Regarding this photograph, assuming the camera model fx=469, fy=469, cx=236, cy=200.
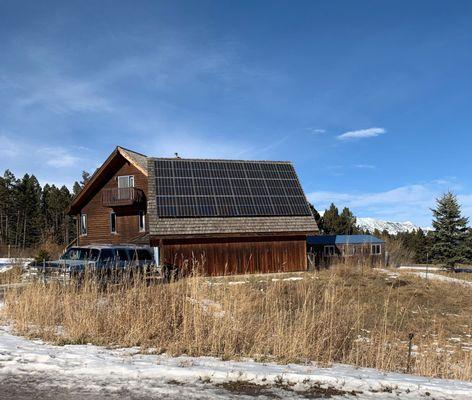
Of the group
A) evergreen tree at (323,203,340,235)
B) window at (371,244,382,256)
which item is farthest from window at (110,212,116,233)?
evergreen tree at (323,203,340,235)

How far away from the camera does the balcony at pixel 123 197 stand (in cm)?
3100

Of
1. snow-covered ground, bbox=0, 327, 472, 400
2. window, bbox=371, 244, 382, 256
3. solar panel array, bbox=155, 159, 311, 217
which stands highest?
solar panel array, bbox=155, 159, 311, 217

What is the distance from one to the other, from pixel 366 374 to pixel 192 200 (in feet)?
69.9

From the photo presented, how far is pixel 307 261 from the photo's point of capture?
2886 centimetres

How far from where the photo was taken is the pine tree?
36.9m

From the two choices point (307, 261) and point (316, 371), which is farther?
point (307, 261)

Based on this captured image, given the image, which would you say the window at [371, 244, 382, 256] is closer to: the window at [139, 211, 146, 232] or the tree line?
the window at [139, 211, 146, 232]

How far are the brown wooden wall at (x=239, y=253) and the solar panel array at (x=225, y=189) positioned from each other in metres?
1.51

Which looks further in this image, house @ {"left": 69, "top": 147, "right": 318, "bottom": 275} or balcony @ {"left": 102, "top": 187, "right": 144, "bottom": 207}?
balcony @ {"left": 102, "top": 187, "right": 144, "bottom": 207}

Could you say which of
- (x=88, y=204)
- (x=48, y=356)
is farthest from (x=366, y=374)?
(x=88, y=204)

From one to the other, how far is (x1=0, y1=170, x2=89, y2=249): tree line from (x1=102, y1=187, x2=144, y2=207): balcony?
128 feet

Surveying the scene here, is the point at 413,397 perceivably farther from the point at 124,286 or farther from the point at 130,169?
the point at 130,169

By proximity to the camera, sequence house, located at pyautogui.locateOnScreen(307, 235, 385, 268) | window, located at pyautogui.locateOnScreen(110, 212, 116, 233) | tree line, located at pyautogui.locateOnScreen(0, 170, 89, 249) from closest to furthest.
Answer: window, located at pyautogui.locateOnScreen(110, 212, 116, 233)
house, located at pyautogui.locateOnScreen(307, 235, 385, 268)
tree line, located at pyautogui.locateOnScreen(0, 170, 89, 249)

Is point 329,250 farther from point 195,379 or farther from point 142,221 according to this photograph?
point 195,379
